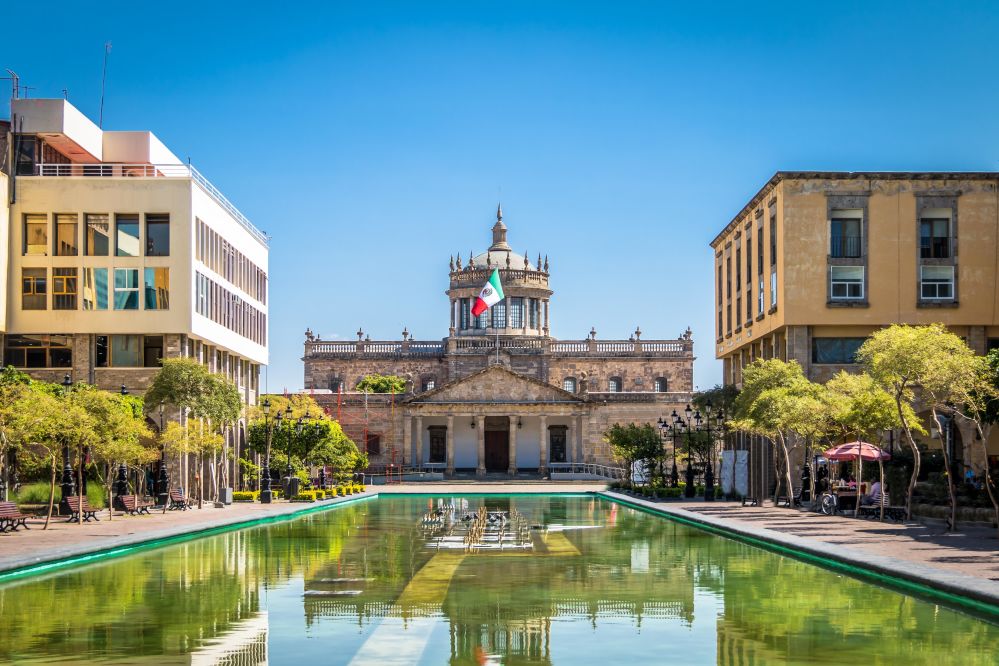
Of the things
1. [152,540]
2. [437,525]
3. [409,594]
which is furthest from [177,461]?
[409,594]

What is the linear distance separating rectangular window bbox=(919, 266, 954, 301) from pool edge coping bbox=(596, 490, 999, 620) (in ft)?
67.5

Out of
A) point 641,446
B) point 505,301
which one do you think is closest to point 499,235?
point 505,301

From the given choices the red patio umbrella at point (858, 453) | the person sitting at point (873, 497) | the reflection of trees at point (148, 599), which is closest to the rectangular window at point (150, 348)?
the reflection of trees at point (148, 599)

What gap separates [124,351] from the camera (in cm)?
5106

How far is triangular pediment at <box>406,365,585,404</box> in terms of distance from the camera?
88.0 meters

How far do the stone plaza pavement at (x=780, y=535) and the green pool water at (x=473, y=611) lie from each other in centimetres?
96

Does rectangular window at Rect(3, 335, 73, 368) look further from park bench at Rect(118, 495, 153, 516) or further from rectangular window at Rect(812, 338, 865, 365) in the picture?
rectangular window at Rect(812, 338, 865, 365)

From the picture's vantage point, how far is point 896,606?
1684 centimetres

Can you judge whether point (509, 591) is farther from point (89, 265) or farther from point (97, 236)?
point (97, 236)

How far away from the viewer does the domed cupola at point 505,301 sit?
98.0 meters

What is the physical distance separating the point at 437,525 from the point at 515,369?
2382 inches

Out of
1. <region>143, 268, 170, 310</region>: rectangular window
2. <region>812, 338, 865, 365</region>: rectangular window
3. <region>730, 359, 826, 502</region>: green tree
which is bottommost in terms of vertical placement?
<region>730, 359, 826, 502</region>: green tree

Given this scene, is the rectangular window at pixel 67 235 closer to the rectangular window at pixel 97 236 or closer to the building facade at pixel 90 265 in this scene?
the building facade at pixel 90 265

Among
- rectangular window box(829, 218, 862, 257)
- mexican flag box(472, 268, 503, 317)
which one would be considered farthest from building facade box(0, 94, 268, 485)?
mexican flag box(472, 268, 503, 317)
